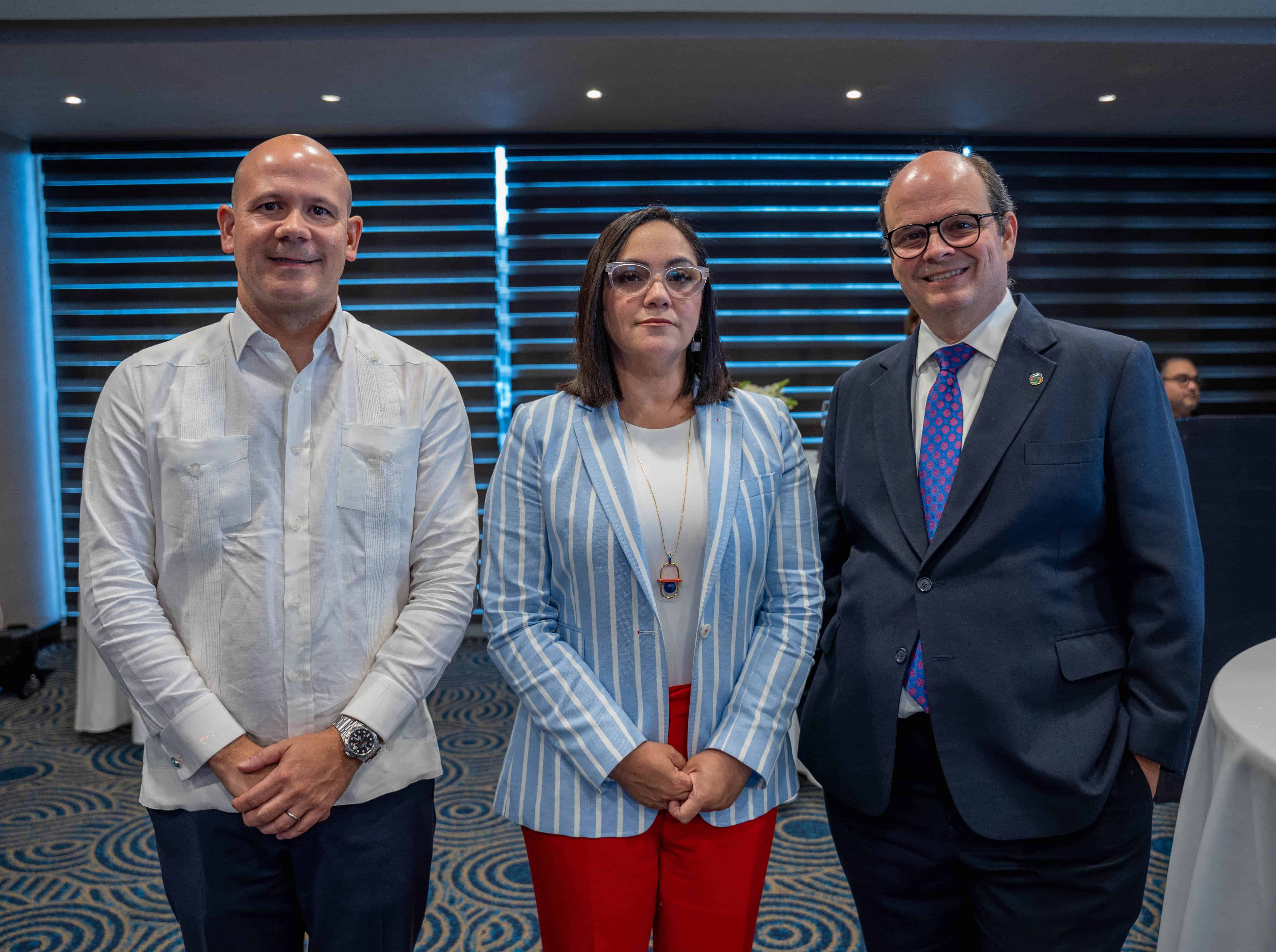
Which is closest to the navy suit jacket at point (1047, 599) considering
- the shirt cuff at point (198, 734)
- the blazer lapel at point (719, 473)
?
the blazer lapel at point (719, 473)

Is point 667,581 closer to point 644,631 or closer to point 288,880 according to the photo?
point 644,631

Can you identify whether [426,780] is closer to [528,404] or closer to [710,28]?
[528,404]

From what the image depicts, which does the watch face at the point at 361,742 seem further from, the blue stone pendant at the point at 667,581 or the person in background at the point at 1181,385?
the person in background at the point at 1181,385

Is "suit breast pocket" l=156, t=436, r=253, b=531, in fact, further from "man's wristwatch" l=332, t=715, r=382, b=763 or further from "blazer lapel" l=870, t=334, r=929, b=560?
"blazer lapel" l=870, t=334, r=929, b=560

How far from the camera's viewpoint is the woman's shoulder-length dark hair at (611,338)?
1.52m

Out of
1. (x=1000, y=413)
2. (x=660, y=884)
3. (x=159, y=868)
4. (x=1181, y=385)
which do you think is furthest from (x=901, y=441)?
(x=1181, y=385)

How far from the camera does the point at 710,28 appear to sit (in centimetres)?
402

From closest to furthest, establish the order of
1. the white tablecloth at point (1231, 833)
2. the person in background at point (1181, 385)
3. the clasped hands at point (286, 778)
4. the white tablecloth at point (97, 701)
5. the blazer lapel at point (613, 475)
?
the white tablecloth at point (1231, 833)
the clasped hands at point (286, 778)
the blazer lapel at point (613, 475)
the white tablecloth at point (97, 701)
the person in background at point (1181, 385)

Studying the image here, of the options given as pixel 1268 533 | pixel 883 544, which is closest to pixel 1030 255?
pixel 1268 533

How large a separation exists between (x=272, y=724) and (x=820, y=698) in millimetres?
941

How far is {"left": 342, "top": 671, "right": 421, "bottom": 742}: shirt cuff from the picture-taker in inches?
54.2

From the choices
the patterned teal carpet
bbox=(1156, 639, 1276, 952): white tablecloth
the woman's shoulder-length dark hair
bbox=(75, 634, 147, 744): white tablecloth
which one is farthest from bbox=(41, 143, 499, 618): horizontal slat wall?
bbox=(1156, 639, 1276, 952): white tablecloth

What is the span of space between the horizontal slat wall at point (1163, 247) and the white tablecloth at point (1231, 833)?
4950mm

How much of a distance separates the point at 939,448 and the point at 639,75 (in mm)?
3648
